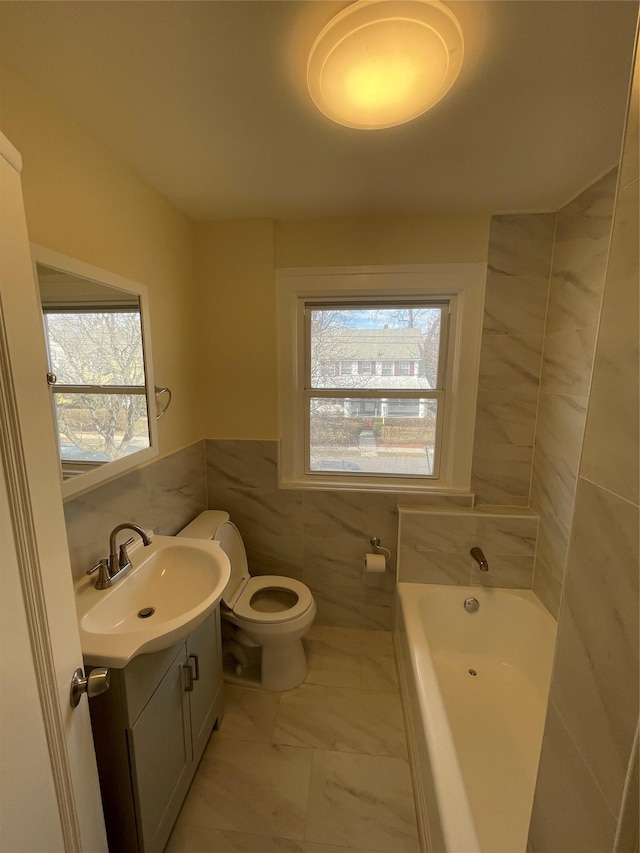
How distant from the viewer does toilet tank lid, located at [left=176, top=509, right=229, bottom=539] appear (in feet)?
5.55

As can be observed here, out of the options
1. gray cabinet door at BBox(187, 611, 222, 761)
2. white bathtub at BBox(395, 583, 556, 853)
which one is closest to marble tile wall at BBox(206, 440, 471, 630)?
white bathtub at BBox(395, 583, 556, 853)

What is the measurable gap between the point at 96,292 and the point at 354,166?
1073mm

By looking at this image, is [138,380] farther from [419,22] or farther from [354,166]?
[419,22]

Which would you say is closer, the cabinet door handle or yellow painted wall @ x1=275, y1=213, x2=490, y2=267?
the cabinet door handle

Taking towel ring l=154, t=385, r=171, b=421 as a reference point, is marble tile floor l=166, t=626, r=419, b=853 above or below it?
below

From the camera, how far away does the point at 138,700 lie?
3.18 ft

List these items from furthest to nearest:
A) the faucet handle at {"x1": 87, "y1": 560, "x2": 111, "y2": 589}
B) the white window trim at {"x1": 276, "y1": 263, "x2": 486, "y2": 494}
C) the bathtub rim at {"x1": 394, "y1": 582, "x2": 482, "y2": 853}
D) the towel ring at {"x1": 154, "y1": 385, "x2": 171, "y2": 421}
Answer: the white window trim at {"x1": 276, "y1": 263, "x2": 486, "y2": 494}, the towel ring at {"x1": 154, "y1": 385, "x2": 171, "y2": 421}, the faucet handle at {"x1": 87, "y1": 560, "x2": 111, "y2": 589}, the bathtub rim at {"x1": 394, "y1": 582, "x2": 482, "y2": 853}

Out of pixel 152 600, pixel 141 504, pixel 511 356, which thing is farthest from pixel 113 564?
pixel 511 356

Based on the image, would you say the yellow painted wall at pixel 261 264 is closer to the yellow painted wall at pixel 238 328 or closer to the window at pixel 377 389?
the yellow painted wall at pixel 238 328

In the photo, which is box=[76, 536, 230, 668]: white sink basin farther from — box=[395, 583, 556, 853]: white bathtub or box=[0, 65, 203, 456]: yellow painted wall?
box=[395, 583, 556, 853]: white bathtub

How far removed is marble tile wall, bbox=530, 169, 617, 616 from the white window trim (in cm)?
34

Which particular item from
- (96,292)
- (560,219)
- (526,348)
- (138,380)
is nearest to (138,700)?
(138,380)

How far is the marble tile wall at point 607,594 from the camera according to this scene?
443 millimetres

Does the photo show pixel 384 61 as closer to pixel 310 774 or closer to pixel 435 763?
pixel 435 763
